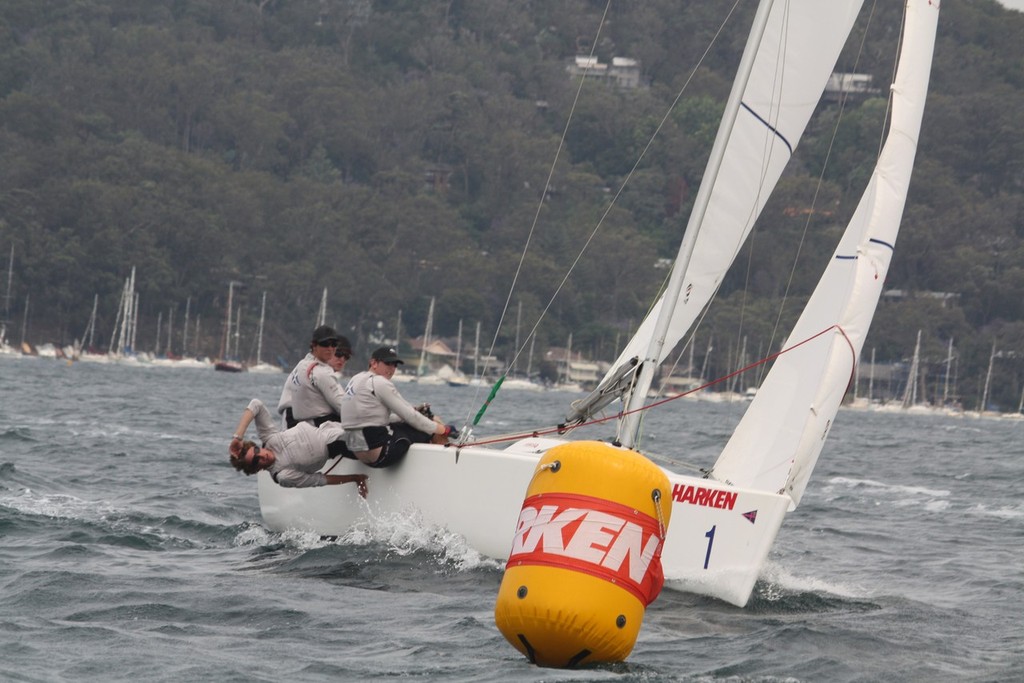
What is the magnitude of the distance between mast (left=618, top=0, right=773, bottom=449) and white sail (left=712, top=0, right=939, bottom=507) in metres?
0.91

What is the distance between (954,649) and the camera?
728 centimetres

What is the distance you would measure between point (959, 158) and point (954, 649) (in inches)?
3492

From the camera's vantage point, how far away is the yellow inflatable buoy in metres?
5.71

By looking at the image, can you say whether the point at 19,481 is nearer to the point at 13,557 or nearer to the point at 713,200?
the point at 13,557

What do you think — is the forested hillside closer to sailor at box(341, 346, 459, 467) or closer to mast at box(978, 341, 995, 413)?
mast at box(978, 341, 995, 413)

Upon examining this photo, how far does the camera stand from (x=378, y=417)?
890 centimetres

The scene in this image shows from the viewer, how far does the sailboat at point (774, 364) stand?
309 inches

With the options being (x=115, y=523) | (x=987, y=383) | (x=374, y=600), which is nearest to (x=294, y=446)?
(x=115, y=523)

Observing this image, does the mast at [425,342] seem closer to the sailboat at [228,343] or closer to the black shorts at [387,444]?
the sailboat at [228,343]

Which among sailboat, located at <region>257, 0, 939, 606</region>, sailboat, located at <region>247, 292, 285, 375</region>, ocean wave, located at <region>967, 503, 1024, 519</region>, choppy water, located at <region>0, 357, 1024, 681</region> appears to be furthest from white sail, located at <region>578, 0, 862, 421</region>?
sailboat, located at <region>247, 292, 285, 375</region>

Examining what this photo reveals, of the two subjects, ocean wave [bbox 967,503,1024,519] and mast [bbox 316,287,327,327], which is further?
mast [bbox 316,287,327,327]

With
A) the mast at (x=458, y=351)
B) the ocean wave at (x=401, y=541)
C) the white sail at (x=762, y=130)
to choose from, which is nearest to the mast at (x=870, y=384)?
the mast at (x=458, y=351)

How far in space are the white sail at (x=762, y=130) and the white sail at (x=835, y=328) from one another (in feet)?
1.44

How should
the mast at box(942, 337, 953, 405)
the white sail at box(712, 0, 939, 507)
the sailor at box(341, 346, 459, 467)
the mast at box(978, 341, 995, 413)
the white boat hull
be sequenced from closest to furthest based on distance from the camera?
the white boat hull < the white sail at box(712, 0, 939, 507) < the sailor at box(341, 346, 459, 467) < the mast at box(978, 341, 995, 413) < the mast at box(942, 337, 953, 405)
